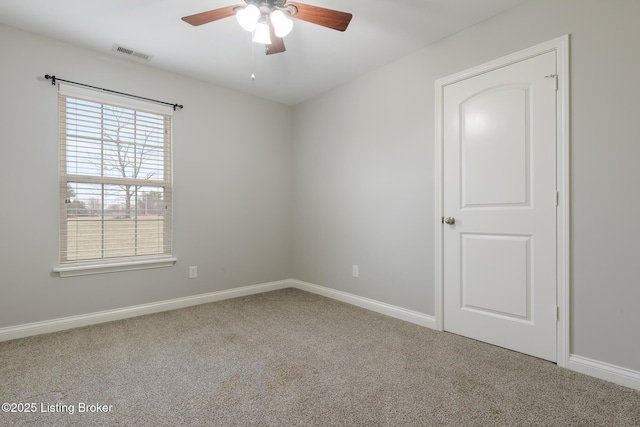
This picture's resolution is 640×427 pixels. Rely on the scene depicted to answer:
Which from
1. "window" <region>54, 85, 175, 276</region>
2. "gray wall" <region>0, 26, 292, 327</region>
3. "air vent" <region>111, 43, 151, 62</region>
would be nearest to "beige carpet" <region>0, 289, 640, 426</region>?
"gray wall" <region>0, 26, 292, 327</region>

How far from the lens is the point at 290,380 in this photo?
1883 mm

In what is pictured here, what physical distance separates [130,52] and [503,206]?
11.4 feet

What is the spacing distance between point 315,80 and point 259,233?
1.97 m

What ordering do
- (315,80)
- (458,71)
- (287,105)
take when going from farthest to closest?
(287,105) → (315,80) → (458,71)

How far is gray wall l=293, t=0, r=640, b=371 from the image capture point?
1834 millimetres

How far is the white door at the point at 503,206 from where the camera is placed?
2119 millimetres

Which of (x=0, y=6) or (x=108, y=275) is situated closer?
(x=0, y=6)

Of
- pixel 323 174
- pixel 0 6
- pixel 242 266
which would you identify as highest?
pixel 0 6

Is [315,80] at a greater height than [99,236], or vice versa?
[315,80]

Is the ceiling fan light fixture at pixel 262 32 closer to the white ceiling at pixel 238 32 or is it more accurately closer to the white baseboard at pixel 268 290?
the white ceiling at pixel 238 32

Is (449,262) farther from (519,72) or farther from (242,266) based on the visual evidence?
(242,266)

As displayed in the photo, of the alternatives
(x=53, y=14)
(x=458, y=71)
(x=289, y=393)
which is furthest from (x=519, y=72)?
(x=53, y=14)

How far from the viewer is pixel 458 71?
2.58 meters

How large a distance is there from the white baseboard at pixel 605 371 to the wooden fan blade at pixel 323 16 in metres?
2.54
